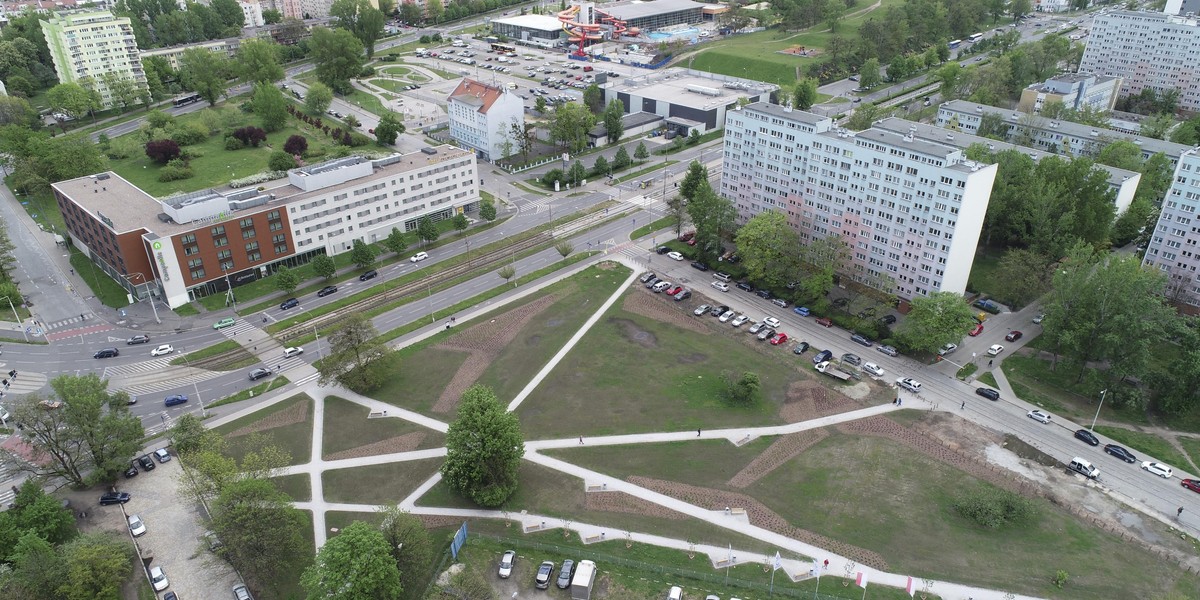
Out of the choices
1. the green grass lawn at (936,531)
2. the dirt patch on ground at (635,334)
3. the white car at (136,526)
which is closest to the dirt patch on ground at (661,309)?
the dirt patch on ground at (635,334)

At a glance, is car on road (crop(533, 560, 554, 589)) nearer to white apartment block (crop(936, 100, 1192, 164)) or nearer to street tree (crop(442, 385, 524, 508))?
street tree (crop(442, 385, 524, 508))

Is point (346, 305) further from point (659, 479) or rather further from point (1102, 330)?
point (1102, 330)

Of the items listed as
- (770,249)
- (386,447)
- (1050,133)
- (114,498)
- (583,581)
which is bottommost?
(114,498)

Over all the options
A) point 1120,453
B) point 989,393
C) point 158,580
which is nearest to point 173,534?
point 158,580

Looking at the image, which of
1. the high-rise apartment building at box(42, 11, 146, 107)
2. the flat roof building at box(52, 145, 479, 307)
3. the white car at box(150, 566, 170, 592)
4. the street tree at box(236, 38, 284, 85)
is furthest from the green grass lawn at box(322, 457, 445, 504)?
the high-rise apartment building at box(42, 11, 146, 107)

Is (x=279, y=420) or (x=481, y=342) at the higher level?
(x=481, y=342)

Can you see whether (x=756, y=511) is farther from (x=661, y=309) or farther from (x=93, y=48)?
(x=93, y=48)

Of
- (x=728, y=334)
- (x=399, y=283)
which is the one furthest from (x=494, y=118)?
(x=728, y=334)
